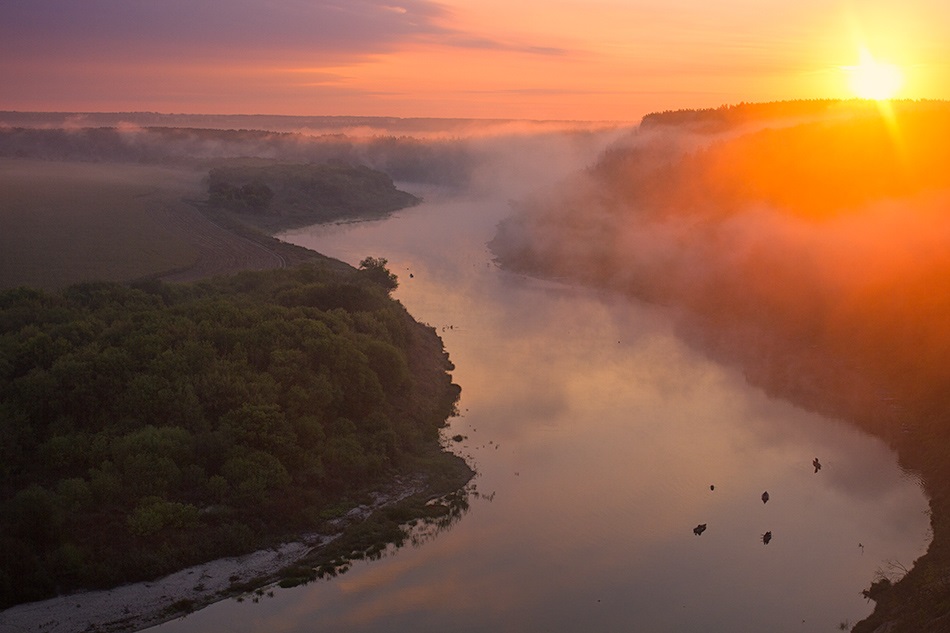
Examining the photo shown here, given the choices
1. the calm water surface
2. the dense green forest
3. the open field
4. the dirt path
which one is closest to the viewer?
the calm water surface

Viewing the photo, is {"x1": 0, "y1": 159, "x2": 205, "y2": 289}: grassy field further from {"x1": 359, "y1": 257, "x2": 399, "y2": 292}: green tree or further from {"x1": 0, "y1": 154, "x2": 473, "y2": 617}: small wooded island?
{"x1": 0, "y1": 154, "x2": 473, "y2": 617}: small wooded island

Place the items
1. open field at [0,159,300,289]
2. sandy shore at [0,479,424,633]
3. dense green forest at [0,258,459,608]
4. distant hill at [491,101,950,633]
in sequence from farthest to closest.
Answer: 1. open field at [0,159,300,289]
2. distant hill at [491,101,950,633]
3. dense green forest at [0,258,459,608]
4. sandy shore at [0,479,424,633]

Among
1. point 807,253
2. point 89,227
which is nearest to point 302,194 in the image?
point 89,227

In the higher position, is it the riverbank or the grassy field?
the grassy field

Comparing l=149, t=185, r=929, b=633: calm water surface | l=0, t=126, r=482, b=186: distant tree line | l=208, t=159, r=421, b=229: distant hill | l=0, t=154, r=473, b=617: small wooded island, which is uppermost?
l=0, t=126, r=482, b=186: distant tree line

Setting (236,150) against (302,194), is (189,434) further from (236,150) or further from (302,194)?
(236,150)

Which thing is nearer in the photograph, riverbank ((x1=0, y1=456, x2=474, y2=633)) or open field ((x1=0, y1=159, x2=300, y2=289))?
riverbank ((x1=0, y1=456, x2=474, y2=633))

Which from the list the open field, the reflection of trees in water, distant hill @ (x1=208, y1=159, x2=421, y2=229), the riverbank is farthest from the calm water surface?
distant hill @ (x1=208, y1=159, x2=421, y2=229)

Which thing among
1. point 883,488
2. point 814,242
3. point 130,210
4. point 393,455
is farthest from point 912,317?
point 130,210
